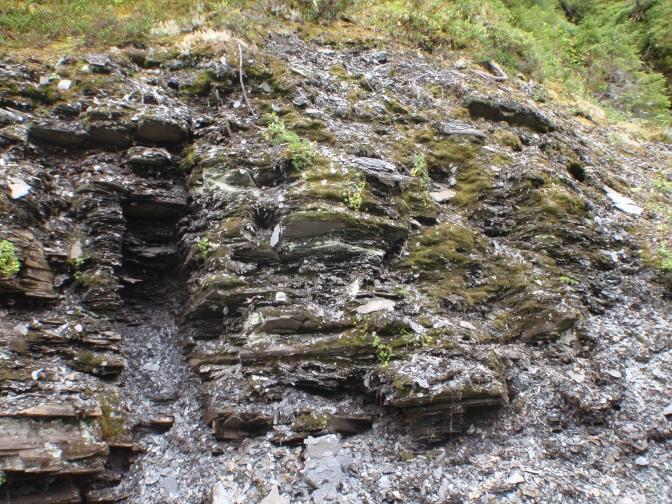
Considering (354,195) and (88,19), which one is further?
(88,19)

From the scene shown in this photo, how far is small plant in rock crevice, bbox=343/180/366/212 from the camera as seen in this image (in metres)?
6.39

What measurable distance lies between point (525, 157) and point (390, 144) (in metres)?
2.64

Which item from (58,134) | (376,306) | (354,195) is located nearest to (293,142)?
(354,195)

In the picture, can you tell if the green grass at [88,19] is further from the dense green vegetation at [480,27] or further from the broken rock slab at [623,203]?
the broken rock slab at [623,203]

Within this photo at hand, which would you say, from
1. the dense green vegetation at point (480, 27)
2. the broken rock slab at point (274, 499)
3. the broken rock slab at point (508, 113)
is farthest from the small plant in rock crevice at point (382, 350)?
the dense green vegetation at point (480, 27)

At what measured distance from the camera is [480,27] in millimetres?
12578

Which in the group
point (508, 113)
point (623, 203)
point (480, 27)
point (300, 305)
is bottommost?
point (300, 305)

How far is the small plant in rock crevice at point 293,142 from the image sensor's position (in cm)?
680

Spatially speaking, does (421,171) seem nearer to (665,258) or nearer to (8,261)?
(665,258)

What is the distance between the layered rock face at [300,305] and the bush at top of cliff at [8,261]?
135 millimetres

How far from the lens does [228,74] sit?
8492 mm

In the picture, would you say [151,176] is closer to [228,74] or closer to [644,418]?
[228,74]

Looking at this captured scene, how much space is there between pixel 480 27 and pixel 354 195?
30.1ft

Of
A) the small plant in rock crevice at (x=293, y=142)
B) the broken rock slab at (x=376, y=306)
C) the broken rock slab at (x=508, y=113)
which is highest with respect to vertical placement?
the broken rock slab at (x=508, y=113)
